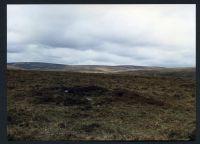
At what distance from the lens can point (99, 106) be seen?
1318cm

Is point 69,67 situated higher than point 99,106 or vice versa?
point 69,67

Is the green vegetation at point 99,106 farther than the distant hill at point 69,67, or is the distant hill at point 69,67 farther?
the distant hill at point 69,67

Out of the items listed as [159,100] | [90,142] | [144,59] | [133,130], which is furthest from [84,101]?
[90,142]

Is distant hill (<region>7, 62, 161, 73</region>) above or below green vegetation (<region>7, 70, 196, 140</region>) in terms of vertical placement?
above

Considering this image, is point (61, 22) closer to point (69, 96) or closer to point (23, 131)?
point (69, 96)

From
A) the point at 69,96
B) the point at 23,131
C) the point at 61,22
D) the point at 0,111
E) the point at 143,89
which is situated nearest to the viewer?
the point at 0,111

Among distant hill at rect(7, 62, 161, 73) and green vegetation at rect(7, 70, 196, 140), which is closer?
green vegetation at rect(7, 70, 196, 140)

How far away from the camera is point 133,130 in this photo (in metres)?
11.9

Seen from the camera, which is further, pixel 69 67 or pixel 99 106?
pixel 69 67

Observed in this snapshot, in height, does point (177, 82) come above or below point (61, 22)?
below

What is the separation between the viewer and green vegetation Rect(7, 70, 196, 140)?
11.0m

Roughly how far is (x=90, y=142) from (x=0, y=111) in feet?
1.10

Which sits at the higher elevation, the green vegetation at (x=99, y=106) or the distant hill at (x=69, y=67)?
the distant hill at (x=69, y=67)

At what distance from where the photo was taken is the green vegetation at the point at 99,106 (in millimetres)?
11008
